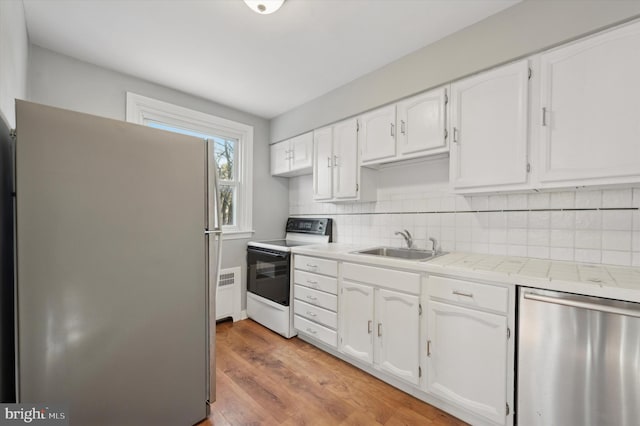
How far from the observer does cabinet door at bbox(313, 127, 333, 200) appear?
8.86 ft

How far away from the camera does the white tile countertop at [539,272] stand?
1149 mm

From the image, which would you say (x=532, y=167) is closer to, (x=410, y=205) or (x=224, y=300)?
(x=410, y=205)

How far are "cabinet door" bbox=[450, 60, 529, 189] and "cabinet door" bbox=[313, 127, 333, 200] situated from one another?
119cm

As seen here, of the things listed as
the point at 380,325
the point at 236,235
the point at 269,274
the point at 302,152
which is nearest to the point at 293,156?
the point at 302,152

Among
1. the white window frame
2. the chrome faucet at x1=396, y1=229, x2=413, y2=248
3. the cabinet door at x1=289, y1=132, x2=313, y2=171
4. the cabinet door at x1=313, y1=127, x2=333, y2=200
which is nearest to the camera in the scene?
the chrome faucet at x1=396, y1=229, x2=413, y2=248

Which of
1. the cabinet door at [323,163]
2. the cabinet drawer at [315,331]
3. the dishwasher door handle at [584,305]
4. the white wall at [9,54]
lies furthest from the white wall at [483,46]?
the white wall at [9,54]

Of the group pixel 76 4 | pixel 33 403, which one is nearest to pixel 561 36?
pixel 76 4

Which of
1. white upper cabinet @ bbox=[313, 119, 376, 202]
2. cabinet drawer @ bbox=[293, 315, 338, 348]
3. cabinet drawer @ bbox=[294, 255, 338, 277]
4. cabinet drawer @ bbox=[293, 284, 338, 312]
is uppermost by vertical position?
white upper cabinet @ bbox=[313, 119, 376, 202]

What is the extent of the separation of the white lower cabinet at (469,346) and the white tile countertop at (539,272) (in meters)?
0.08

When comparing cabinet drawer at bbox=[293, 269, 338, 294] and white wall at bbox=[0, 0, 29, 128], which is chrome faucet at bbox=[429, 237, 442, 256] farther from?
white wall at bbox=[0, 0, 29, 128]

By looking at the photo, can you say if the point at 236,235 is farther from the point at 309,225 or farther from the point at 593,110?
the point at 593,110

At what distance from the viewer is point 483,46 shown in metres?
1.69

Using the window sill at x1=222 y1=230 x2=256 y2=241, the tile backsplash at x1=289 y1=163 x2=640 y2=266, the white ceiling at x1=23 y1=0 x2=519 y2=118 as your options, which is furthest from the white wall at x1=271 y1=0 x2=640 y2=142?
the window sill at x1=222 y1=230 x2=256 y2=241

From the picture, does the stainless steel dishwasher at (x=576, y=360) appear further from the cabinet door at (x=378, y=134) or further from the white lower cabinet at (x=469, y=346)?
the cabinet door at (x=378, y=134)
